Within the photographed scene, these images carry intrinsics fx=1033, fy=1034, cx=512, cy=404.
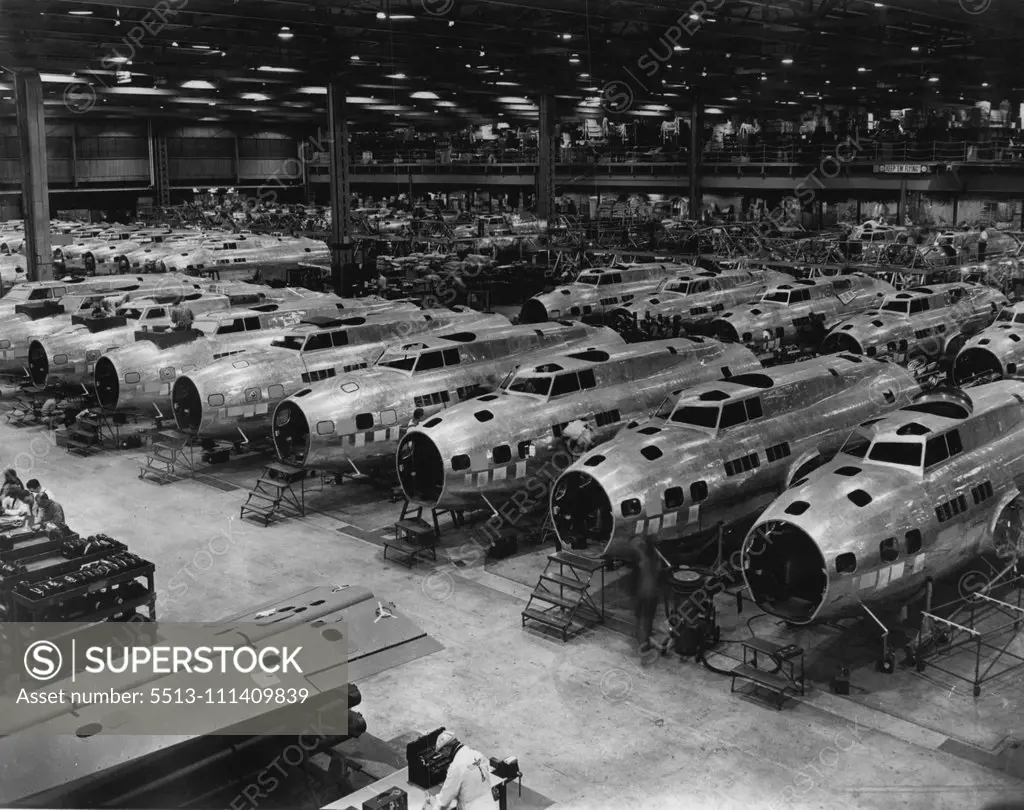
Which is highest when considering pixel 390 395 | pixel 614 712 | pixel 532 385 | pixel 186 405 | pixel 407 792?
pixel 532 385

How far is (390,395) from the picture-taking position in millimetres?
25000

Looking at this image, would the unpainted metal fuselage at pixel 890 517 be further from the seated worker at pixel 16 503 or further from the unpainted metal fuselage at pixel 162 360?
the unpainted metal fuselage at pixel 162 360

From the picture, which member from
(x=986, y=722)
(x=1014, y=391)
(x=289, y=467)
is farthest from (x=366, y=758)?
(x=1014, y=391)

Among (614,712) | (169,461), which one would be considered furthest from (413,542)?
(169,461)

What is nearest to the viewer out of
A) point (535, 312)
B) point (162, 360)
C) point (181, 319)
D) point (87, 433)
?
point (162, 360)

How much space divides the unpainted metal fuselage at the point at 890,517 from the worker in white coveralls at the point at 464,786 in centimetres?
670

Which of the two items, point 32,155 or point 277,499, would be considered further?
point 32,155

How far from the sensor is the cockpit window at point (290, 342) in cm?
2947

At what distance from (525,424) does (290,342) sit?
1026 cm

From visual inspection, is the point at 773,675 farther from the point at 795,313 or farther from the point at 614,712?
the point at 795,313

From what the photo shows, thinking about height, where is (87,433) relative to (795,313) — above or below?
below

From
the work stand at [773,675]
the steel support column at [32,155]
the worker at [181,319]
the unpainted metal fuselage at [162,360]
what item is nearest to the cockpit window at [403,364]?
the unpainted metal fuselage at [162,360]

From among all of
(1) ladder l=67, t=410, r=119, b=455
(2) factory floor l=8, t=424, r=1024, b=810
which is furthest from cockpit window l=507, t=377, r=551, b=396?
(1) ladder l=67, t=410, r=119, b=455

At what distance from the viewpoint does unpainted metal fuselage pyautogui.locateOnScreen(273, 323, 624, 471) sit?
24219 millimetres
